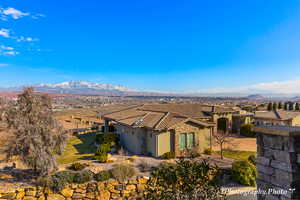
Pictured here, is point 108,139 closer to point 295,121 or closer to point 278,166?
point 278,166

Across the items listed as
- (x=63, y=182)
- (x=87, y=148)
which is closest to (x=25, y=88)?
(x=63, y=182)

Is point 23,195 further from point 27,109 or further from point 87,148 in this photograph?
point 87,148

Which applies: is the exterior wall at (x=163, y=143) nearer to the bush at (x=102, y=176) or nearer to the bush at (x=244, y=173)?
the bush at (x=102, y=176)

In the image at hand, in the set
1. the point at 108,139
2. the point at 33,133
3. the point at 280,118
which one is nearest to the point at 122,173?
the point at 33,133

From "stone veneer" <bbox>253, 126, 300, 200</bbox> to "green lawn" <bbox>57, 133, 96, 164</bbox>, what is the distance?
17.7m

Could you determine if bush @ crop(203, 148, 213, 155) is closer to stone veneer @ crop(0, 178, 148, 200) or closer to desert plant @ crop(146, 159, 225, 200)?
stone veneer @ crop(0, 178, 148, 200)

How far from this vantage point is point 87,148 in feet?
81.7

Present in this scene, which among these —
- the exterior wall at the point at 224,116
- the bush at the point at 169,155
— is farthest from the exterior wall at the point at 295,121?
the bush at the point at 169,155

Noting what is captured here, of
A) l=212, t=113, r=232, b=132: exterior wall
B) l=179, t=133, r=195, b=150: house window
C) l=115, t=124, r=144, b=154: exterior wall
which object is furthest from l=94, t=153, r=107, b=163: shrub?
l=212, t=113, r=232, b=132: exterior wall

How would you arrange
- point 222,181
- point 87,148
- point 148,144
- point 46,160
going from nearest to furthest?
point 46,160 < point 222,181 < point 148,144 < point 87,148

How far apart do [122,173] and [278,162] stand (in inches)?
485

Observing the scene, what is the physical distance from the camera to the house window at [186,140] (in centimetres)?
2094

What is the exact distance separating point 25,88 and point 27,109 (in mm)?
1490

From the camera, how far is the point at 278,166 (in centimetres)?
471
